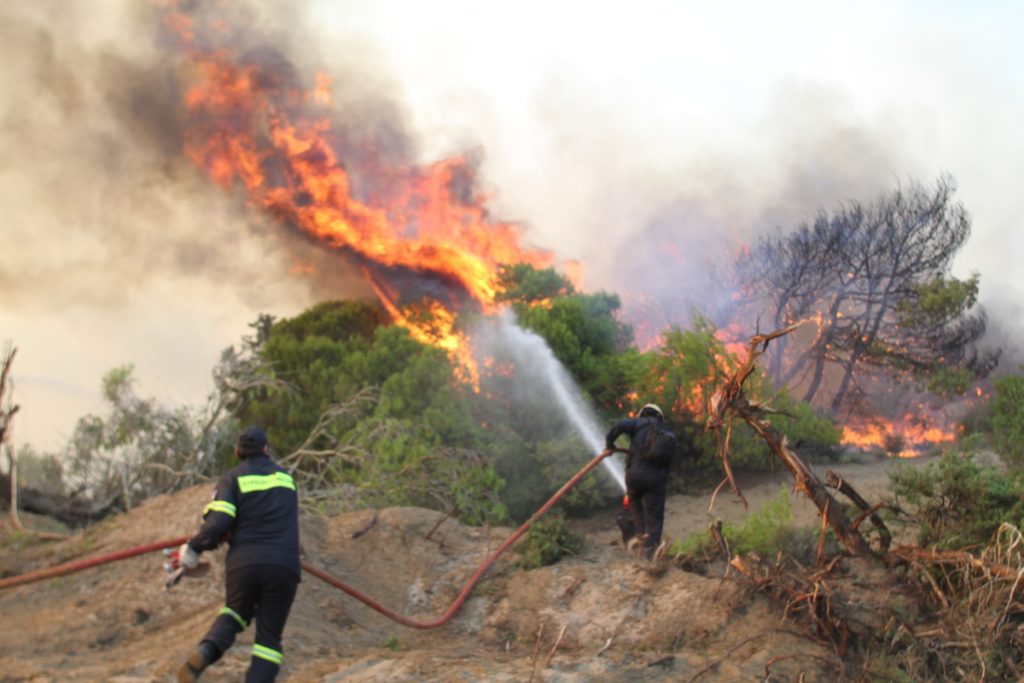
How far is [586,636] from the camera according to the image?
368 inches

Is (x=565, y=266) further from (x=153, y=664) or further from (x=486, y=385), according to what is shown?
(x=153, y=664)

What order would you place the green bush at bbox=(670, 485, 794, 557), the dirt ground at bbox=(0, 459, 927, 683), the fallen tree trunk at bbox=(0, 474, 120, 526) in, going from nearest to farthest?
the dirt ground at bbox=(0, 459, 927, 683), the green bush at bbox=(670, 485, 794, 557), the fallen tree trunk at bbox=(0, 474, 120, 526)

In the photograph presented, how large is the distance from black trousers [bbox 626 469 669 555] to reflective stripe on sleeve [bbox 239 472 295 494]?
494 cm

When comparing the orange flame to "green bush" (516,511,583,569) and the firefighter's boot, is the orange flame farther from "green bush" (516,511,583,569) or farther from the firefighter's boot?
the firefighter's boot

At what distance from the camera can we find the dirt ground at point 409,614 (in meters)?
7.75

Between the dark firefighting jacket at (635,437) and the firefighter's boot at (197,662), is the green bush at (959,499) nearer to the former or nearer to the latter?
the dark firefighting jacket at (635,437)

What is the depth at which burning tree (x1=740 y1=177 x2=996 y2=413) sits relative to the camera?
33.8 metres

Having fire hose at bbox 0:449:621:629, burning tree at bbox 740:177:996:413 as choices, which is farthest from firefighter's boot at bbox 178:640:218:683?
burning tree at bbox 740:177:996:413

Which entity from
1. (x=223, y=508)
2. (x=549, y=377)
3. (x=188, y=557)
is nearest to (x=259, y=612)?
(x=188, y=557)

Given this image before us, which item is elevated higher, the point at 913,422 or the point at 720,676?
the point at 913,422

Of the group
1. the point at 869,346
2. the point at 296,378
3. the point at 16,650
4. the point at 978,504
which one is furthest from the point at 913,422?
the point at 16,650

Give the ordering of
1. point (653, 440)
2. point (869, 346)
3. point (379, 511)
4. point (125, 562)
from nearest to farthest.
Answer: point (653, 440)
point (125, 562)
point (379, 511)
point (869, 346)

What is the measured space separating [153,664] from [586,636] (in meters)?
4.21

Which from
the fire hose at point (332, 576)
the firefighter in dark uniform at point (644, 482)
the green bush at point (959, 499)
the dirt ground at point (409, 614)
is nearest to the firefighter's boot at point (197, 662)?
the fire hose at point (332, 576)
